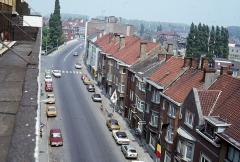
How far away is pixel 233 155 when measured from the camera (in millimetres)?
25453

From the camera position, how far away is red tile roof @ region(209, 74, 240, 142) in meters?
27.0

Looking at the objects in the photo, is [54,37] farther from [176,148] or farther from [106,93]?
[176,148]

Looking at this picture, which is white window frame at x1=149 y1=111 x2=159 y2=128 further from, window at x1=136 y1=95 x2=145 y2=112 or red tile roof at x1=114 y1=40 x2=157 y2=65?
red tile roof at x1=114 y1=40 x2=157 y2=65

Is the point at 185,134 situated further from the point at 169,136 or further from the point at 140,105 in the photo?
the point at 140,105

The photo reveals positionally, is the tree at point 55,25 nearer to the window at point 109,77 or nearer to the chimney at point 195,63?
the window at point 109,77

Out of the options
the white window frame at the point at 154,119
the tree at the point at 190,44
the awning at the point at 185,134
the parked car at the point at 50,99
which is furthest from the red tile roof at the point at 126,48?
the tree at the point at 190,44

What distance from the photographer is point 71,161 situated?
133 feet

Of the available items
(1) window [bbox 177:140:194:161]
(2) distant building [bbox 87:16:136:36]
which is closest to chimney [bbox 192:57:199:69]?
(1) window [bbox 177:140:194:161]

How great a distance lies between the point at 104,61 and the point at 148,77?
33858 millimetres

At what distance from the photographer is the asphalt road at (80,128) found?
4256cm

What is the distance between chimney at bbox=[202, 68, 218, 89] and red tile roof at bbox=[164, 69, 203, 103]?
623mm

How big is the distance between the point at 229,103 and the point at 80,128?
2703cm

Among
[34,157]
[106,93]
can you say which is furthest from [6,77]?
[106,93]

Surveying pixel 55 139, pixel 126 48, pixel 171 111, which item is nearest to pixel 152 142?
pixel 171 111
